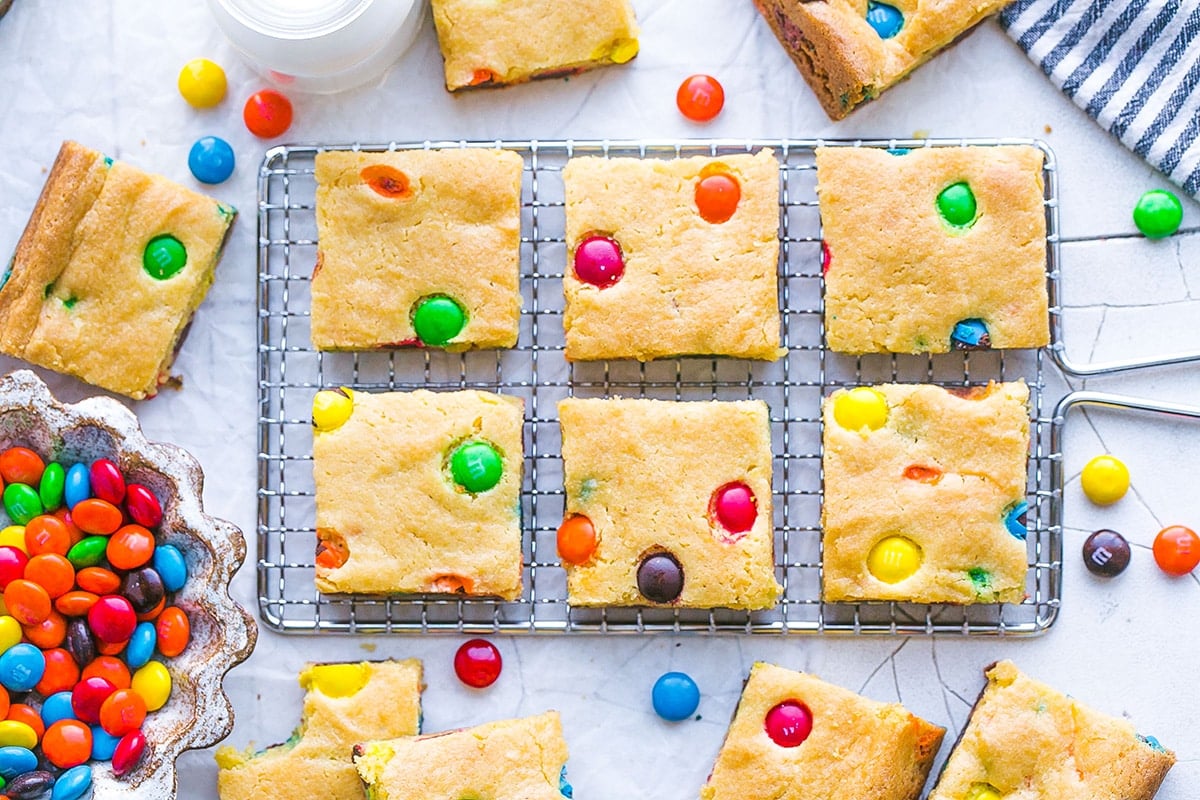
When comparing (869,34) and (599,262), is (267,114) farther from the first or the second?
(869,34)

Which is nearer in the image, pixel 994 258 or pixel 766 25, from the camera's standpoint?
pixel 994 258

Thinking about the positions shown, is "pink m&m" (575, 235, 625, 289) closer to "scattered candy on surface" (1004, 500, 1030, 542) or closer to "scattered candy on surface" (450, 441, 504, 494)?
"scattered candy on surface" (450, 441, 504, 494)

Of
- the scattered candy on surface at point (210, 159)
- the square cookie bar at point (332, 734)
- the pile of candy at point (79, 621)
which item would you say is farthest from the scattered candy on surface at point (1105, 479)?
the scattered candy on surface at point (210, 159)

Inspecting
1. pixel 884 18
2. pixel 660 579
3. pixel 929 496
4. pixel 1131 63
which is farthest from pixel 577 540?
pixel 1131 63

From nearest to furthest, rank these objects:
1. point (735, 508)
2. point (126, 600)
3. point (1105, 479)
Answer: point (126, 600) < point (735, 508) < point (1105, 479)

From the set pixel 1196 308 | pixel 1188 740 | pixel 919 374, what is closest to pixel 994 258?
pixel 919 374

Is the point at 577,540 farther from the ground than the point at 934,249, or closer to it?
closer to it

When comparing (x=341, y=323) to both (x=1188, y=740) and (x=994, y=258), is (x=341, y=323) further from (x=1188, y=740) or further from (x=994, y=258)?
(x=1188, y=740)
